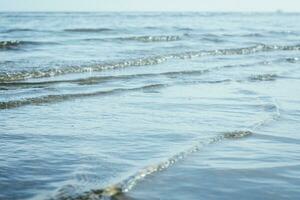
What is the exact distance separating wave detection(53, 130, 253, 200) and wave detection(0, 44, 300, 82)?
6.07 meters

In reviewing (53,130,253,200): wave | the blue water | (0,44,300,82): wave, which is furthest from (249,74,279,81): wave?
(53,130,253,200): wave

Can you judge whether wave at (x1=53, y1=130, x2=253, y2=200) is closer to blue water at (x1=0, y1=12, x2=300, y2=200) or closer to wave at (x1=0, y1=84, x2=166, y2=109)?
blue water at (x1=0, y1=12, x2=300, y2=200)

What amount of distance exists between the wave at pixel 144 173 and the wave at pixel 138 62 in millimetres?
6069

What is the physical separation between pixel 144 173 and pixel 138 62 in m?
10.2

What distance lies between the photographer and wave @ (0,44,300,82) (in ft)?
37.5

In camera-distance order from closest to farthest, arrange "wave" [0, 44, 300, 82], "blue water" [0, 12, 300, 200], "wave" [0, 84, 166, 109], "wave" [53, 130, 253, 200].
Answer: "wave" [53, 130, 253, 200]
"blue water" [0, 12, 300, 200]
"wave" [0, 84, 166, 109]
"wave" [0, 44, 300, 82]

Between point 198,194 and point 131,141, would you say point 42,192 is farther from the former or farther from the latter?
point 131,141

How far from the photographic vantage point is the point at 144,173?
4.71 metres

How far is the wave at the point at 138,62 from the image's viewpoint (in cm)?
1142

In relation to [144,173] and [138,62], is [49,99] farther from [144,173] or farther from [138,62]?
[138,62]

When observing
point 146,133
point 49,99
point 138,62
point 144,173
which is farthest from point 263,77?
point 144,173

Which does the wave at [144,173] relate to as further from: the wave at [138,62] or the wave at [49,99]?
the wave at [138,62]

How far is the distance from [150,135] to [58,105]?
2511 millimetres

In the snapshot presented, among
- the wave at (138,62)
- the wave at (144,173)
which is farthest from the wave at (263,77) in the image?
the wave at (144,173)
